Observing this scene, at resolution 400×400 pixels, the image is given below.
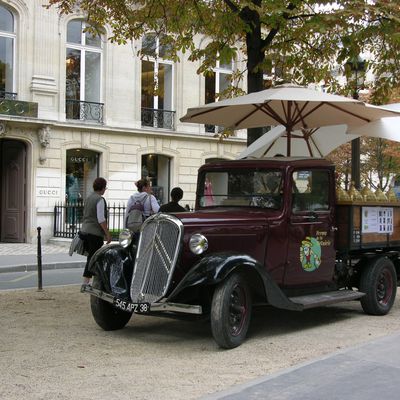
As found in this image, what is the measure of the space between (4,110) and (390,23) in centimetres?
1401

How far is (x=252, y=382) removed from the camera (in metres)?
5.11

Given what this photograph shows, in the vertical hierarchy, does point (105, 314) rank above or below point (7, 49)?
below

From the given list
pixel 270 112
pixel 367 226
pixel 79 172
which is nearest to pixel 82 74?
pixel 79 172

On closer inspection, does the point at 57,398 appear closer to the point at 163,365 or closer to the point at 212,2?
the point at 163,365

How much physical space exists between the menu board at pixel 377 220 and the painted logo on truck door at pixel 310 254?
0.95 meters

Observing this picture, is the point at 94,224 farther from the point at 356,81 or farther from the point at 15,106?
the point at 15,106

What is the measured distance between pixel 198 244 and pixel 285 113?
155 inches

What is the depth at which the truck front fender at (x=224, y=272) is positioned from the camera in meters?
6.19

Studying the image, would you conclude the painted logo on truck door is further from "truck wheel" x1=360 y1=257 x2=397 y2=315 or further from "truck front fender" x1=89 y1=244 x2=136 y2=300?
"truck front fender" x1=89 y1=244 x2=136 y2=300

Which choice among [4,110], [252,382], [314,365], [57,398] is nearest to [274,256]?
[314,365]

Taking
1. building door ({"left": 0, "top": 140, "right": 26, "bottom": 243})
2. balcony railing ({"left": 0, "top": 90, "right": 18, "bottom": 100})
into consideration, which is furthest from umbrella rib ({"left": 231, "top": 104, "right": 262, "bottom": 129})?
building door ({"left": 0, "top": 140, "right": 26, "bottom": 243})

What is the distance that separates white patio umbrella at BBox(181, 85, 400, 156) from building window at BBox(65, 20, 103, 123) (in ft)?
41.5

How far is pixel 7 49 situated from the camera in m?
21.0

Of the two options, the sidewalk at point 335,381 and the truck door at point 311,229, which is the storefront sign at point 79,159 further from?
the sidewalk at point 335,381
